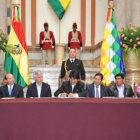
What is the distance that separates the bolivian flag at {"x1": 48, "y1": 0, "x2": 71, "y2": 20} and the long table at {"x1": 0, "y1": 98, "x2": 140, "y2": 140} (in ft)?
27.0

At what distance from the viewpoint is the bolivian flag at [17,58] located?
7.32m

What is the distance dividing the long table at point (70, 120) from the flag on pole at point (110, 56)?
14.4 feet

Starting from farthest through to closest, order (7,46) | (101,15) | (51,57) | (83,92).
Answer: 1. (101,15)
2. (51,57)
3. (7,46)
4. (83,92)

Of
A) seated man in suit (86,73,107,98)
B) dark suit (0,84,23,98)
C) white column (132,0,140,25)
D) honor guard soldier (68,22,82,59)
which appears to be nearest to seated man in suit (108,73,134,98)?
seated man in suit (86,73,107,98)

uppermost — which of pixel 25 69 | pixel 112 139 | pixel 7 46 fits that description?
pixel 7 46

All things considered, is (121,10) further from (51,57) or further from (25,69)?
(25,69)

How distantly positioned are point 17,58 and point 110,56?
2372 millimetres

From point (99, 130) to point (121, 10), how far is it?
7092 mm

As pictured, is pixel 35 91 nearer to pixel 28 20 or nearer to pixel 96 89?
pixel 96 89

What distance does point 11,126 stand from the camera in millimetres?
2533

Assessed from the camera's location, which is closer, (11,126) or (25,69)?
(11,126)

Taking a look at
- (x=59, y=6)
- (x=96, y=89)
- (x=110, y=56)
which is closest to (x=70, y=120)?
(x=96, y=89)

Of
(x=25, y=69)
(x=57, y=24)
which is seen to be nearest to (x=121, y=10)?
(x=57, y=24)

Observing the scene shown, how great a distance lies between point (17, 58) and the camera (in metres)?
7.48
